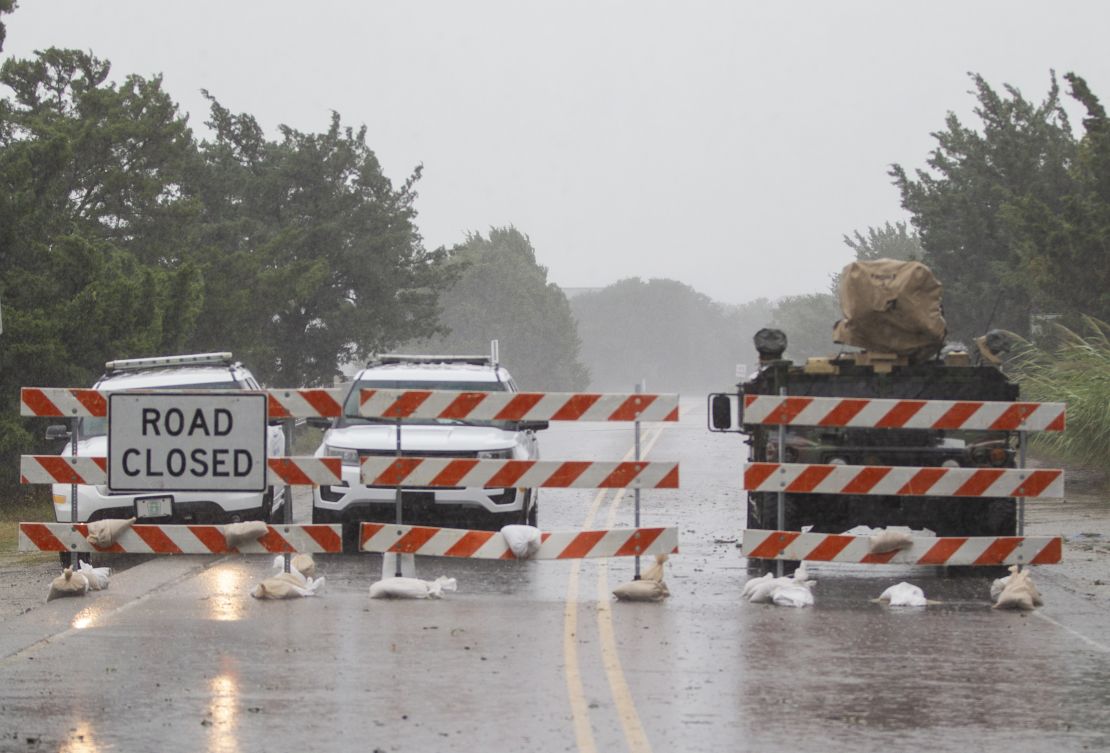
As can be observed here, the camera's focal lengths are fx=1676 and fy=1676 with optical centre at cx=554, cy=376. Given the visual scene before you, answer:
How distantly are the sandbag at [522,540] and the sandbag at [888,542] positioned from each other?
8.28 ft

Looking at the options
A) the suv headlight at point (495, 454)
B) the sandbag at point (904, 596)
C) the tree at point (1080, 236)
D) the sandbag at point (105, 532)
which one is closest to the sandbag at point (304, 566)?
the sandbag at point (105, 532)

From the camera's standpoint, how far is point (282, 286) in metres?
38.2

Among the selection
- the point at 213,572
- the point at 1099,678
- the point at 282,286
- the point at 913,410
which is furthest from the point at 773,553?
the point at 282,286

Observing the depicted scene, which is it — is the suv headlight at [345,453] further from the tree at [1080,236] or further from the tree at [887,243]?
the tree at [887,243]

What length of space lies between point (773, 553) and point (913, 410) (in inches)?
60.3

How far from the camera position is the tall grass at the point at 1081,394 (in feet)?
81.0

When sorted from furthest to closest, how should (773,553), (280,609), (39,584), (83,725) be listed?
(39,584) < (773,553) < (280,609) < (83,725)

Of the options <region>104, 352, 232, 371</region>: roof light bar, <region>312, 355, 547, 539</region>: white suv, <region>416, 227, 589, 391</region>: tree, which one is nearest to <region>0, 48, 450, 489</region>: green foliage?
<region>104, 352, 232, 371</region>: roof light bar

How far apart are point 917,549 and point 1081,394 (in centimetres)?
1401

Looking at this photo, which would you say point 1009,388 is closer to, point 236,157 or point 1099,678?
point 1099,678

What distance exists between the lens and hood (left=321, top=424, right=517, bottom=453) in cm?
1590

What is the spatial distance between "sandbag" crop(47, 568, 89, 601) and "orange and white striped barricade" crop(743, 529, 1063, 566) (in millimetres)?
5115

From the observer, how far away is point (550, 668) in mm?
9859

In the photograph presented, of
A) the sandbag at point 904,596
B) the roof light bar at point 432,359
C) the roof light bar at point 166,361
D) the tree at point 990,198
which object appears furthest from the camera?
the tree at point 990,198
